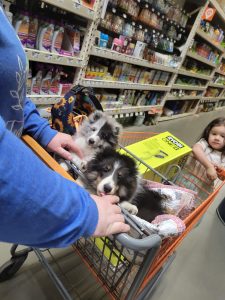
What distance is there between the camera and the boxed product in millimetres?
1627

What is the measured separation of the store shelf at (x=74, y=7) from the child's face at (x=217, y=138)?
56.5 inches

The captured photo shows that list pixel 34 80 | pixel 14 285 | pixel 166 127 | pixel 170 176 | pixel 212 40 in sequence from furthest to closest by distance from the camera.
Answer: pixel 212 40, pixel 166 127, pixel 34 80, pixel 170 176, pixel 14 285

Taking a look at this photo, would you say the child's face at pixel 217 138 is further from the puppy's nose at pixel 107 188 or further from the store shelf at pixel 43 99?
the store shelf at pixel 43 99

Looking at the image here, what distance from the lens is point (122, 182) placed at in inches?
42.0

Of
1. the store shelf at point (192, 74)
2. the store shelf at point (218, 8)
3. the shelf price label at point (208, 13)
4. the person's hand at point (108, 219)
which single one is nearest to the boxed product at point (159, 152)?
the person's hand at point (108, 219)

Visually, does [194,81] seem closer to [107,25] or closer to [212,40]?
[212,40]

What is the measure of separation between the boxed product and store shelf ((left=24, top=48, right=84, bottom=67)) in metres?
1.03

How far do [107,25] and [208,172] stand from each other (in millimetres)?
2017

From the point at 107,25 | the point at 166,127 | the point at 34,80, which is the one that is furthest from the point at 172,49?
the point at 34,80

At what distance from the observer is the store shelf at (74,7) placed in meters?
1.88

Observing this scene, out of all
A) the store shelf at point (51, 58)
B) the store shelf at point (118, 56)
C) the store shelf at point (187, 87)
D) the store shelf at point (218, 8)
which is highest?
the store shelf at point (218, 8)

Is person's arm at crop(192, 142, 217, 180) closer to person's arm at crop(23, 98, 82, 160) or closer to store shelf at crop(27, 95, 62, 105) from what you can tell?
person's arm at crop(23, 98, 82, 160)

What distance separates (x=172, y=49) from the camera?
13.0 feet

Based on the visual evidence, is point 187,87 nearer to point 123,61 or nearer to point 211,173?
point 123,61
